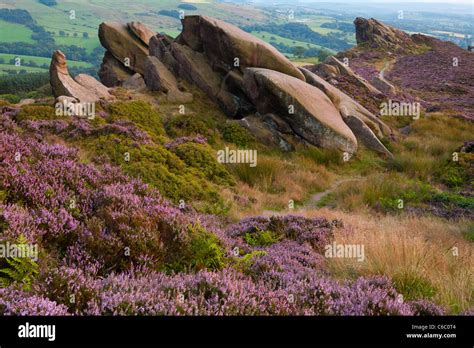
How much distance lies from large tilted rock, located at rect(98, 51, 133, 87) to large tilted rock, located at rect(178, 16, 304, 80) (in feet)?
26.7

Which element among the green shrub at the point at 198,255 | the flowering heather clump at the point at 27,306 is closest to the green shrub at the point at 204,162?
the green shrub at the point at 198,255

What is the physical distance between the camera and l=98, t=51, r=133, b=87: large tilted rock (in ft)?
100

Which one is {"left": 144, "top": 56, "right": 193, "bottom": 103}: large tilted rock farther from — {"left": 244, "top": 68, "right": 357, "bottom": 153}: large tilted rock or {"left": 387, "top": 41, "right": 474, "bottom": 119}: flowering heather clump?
{"left": 387, "top": 41, "right": 474, "bottom": 119}: flowering heather clump

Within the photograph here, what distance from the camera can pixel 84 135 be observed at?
15.7m

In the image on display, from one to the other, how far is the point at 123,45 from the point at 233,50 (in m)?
12.0

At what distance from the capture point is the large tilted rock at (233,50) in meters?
23.8

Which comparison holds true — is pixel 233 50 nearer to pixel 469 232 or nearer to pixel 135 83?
pixel 135 83

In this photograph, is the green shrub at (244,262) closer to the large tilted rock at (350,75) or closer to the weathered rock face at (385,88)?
the large tilted rock at (350,75)

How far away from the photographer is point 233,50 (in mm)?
23734

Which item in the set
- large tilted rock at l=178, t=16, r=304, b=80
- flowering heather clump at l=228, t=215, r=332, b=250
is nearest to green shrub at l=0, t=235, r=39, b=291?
flowering heather clump at l=228, t=215, r=332, b=250

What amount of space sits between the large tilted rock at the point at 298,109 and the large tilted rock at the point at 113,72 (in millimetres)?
12358

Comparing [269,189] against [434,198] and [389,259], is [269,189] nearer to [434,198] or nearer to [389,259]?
[434,198]

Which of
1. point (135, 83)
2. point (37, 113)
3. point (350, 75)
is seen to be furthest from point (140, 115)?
point (350, 75)

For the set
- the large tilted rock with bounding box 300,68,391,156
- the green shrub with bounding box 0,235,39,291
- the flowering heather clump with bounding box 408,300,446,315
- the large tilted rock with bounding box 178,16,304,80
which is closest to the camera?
the green shrub with bounding box 0,235,39,291
